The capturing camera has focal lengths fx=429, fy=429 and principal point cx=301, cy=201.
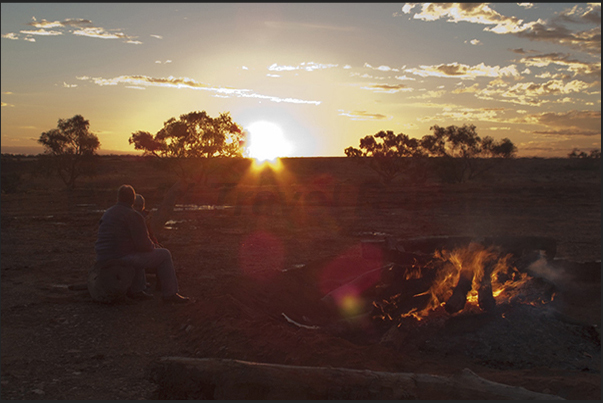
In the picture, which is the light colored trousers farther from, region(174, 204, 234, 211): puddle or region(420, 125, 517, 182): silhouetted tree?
region(420, 125, 517, 182): silhouetted tree

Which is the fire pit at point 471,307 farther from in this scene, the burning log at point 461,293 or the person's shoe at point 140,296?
the person's shoe at point 140,296

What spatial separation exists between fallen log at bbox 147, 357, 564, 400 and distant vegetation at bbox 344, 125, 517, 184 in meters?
36.1

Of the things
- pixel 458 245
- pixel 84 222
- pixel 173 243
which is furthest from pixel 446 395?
pixel 84 222

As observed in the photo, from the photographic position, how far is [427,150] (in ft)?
138

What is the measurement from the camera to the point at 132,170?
2019 inches

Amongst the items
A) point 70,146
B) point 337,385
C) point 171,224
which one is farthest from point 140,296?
point 70,146

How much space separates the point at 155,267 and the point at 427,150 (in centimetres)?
3934

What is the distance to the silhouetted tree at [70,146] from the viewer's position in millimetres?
30344

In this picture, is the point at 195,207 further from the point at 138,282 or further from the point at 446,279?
the point at 446,279

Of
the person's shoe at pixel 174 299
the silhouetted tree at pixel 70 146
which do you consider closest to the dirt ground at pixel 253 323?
the person's shoe at pixel 174 299

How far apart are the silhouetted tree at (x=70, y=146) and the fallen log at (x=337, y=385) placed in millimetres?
31751

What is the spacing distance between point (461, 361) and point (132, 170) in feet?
169

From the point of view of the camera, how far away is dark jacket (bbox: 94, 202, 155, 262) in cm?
570

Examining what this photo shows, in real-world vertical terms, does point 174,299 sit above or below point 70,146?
below
